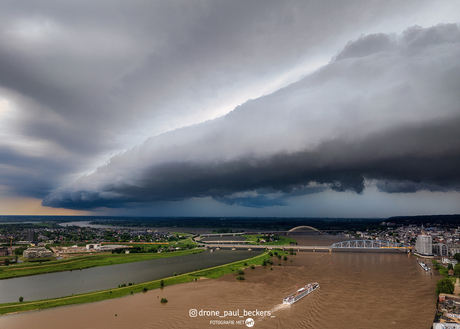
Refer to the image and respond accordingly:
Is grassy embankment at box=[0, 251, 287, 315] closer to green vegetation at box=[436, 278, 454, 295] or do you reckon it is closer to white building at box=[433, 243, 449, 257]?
green vegetation at box=[436, 278, 454, 295]

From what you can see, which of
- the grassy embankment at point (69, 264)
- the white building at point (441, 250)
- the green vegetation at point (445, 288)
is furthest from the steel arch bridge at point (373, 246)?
the grassy embankment at point (69, 264)

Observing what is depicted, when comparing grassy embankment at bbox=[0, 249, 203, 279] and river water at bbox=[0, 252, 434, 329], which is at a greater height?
river water at bbox=[0, 252, 434, 329]

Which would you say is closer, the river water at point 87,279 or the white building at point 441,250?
the river water at point 87,279

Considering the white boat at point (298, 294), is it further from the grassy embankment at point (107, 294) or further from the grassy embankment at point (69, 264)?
the grassy embankment at point (69, 264)

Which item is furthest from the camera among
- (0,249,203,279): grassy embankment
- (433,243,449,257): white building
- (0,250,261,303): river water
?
(433,243,449,257): white building

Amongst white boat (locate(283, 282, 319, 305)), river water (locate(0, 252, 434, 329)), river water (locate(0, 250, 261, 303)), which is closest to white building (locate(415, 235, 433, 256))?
river water (locate(0, 252, 434, 329))

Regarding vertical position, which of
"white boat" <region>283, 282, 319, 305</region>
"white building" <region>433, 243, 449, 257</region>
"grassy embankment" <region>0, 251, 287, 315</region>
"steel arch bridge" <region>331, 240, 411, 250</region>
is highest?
"white boat" <region>283, 282, 319, 305</region>

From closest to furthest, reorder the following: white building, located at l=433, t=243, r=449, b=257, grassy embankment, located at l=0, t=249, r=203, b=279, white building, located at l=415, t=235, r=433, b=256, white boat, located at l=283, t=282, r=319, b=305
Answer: white boat, located at l=283, t=282, r=319, b=305
grassy embankment, located at l=0, t=249, r=203, b=279
white building, located at l=433, t=243, r=449, b=257
white building, located at l=415, t=235, r=433, b=256
